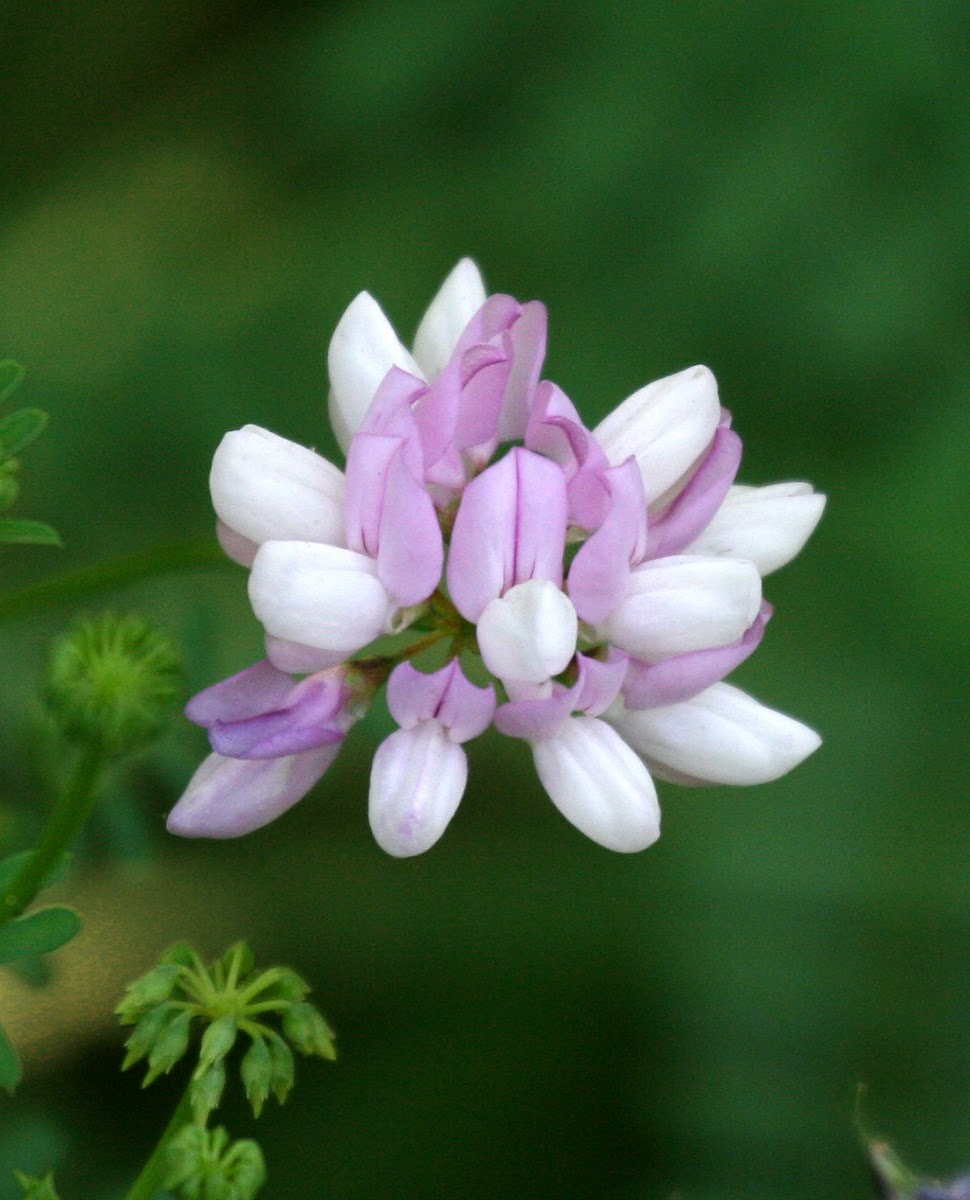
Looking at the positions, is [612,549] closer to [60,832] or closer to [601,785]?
[601,785]

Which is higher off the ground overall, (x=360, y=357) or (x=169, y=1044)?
(x=360, y=357)

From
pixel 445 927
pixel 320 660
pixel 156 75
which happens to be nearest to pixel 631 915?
pixel 445 927

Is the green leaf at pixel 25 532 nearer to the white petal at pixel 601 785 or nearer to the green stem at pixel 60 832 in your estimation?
the green stem at pixel 60 832

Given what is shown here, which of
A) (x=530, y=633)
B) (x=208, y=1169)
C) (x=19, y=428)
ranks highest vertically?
(x=19, y=428)

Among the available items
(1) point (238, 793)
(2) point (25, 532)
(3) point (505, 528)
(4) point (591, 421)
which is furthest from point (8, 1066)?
(4) point (591, 421)

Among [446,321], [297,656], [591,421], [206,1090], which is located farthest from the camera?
[591,421]
